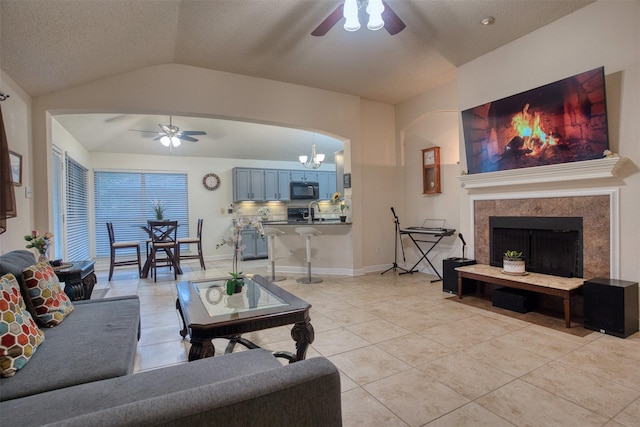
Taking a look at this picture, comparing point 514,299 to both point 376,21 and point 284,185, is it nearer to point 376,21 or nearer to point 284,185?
point 376,21

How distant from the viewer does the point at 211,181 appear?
7.80m

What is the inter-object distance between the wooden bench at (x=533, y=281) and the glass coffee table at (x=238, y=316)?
2393 mm

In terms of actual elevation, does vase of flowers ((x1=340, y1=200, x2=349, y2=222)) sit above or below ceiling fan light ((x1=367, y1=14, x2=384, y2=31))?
below

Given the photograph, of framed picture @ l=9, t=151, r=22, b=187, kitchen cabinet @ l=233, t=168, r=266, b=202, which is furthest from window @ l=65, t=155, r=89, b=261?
kitchen cabinet @ l=233, t=168, r=266, b=202

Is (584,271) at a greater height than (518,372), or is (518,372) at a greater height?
(584,271)

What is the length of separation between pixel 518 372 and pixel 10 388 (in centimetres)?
278

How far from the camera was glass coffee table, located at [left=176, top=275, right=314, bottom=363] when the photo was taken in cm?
183

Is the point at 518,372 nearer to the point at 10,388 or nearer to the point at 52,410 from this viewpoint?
the point at 52,410

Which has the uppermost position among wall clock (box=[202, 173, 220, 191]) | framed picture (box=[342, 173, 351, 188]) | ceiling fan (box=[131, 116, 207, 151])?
ceiling fan (box=[131, 116, 207, 151])

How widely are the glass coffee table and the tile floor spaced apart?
1.46ft

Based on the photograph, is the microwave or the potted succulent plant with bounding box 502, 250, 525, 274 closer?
the potted succulent plant with bounding box 502, 250, 525, 274

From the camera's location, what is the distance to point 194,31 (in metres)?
3.37

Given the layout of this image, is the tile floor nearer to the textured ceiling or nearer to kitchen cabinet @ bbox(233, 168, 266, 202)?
the textured ceiling

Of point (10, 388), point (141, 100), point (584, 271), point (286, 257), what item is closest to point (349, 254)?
point (286, 257)
